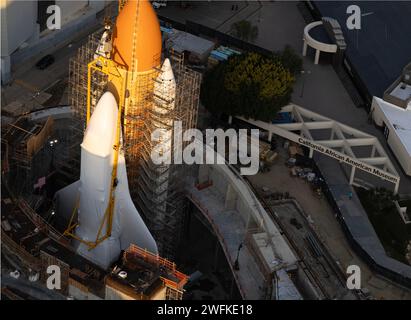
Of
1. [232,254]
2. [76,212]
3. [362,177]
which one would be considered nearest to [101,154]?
[76,212]

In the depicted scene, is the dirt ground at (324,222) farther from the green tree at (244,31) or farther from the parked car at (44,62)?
the parked car at (44,62)

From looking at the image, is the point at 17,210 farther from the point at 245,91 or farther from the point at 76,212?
the point at 245,91

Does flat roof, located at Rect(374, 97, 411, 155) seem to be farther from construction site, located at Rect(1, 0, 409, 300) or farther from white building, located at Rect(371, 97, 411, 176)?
construction site, located at Rect(1, 0, 409, 300)

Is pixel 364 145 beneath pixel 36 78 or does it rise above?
beneath

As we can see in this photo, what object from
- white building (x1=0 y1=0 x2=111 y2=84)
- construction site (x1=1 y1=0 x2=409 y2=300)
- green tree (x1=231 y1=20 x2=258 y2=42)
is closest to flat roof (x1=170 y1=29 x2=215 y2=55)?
green tree (x1=231 y1=20 x2=258 y2=42)

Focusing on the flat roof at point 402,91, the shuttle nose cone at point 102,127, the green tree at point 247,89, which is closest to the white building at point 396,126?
the flat roof at point 402,91
